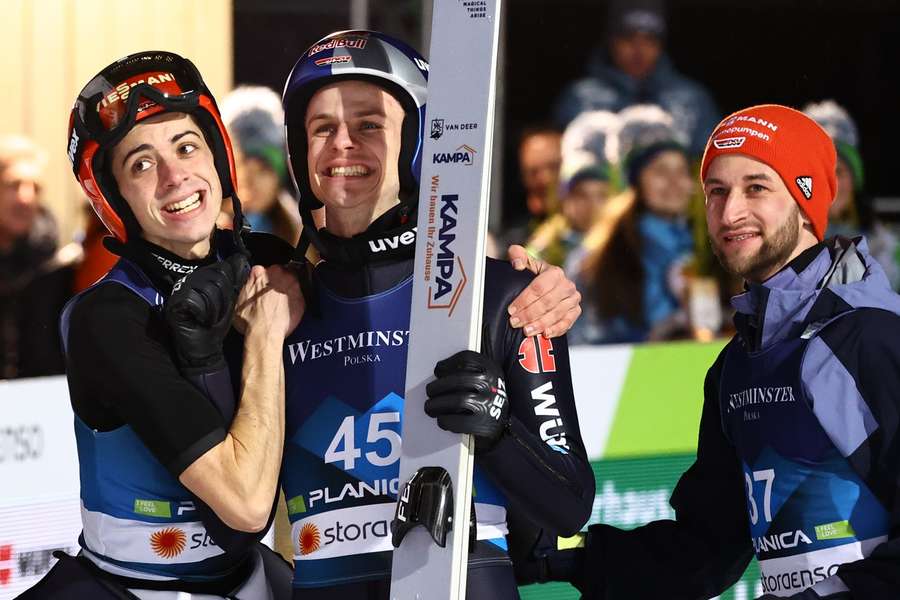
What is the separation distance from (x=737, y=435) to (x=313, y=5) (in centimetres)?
466

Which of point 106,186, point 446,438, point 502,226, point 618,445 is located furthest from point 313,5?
point 446,438

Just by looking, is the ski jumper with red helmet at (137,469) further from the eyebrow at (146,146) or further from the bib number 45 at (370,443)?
the bib number 45 at (370,443)

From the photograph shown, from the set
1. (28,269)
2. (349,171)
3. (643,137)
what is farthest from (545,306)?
(643,137)

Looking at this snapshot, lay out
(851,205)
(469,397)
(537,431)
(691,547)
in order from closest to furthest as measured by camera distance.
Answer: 1. (469,397)
2. (537,431)
3. (691,547)
4. (851,205)

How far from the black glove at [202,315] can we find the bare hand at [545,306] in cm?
58

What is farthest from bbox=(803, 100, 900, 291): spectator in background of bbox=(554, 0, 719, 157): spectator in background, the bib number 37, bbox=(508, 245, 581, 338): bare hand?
bbox=(508, 245, 581, 338): bare hand

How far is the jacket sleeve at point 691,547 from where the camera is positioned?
135 inches

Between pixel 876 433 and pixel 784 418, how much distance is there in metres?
0.19

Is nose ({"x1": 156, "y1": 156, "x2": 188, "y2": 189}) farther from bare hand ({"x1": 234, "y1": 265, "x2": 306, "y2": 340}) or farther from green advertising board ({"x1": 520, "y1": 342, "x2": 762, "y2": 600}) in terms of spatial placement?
green advertising board ({"x1": 520, "y1": 342, "x2": 762, "y2": 600})

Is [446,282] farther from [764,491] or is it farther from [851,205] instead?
[851,205]

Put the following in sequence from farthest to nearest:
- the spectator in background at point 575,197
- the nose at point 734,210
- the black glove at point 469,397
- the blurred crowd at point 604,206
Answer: the spectator in background at point 575,197
the blurred crowd at point 604,206
the nose at point 734,210
the black glove at point 469,397

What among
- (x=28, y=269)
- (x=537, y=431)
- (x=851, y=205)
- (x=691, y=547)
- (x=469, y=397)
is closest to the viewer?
(x=469, y=397)

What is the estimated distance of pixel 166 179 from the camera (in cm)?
307

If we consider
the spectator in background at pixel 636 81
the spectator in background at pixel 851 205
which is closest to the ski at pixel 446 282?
the spectator in background at pixel 851 205
